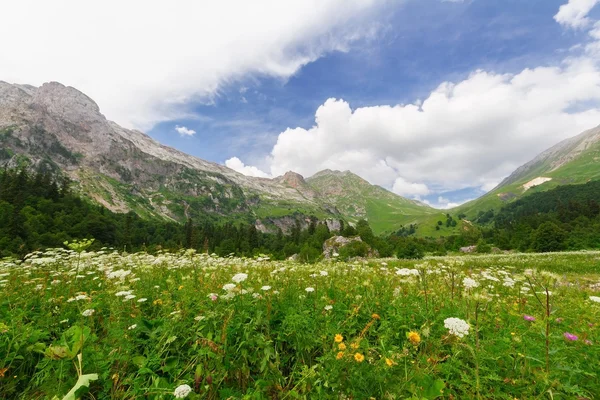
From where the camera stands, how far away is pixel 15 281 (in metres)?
8.03

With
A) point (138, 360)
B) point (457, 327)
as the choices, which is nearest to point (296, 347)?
point (138, 360)

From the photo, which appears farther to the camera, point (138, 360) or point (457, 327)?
point (138, 360)

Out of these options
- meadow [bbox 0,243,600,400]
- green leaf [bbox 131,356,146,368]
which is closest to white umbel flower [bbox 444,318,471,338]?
meadow [bbox 0,243,600,400]

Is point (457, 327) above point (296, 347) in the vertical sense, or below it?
above

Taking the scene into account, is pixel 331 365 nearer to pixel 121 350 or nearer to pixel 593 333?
pixel 121 350

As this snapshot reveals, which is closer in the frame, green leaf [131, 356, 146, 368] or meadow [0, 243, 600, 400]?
meadow [0, 243, 600, 400]

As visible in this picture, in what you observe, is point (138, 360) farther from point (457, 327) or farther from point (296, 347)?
point (457, 327)

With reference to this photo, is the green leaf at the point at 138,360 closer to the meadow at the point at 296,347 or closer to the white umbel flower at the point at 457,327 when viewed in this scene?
the meadow at the point at 296,347

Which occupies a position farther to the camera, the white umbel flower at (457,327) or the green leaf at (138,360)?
the green leaf at (138,360)

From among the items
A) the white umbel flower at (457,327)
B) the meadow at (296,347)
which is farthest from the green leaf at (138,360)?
the white umbel flower at (457,327)

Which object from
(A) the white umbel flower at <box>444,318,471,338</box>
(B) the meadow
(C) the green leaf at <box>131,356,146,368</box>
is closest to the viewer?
(B) the meadow

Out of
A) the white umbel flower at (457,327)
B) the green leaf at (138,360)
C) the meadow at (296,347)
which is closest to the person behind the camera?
the meadow at (296,347)

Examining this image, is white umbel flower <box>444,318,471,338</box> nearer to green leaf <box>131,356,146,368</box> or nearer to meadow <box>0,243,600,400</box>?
meadow <box>0,243,600,400</box>

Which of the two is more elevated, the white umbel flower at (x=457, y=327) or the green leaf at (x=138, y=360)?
the white umbel flower at (x=457, y=327)
